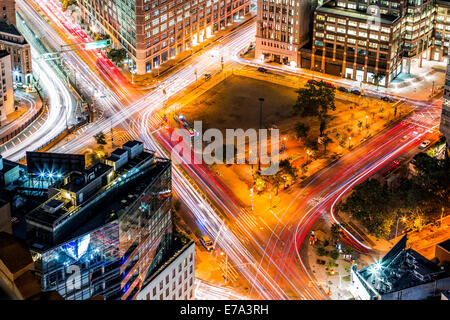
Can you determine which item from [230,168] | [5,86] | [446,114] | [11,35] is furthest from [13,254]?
[11,35]

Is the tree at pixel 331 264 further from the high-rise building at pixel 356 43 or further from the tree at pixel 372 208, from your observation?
the high-rise building at pixel 356 43

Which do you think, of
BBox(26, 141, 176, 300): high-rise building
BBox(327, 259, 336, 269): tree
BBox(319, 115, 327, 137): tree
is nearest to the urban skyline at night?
BBox(26, 141, 176, 300): high-rise building

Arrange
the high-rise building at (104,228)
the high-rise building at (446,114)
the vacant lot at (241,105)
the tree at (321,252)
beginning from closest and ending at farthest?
the high-rise building at (104,228)
the tree at (321,252)
the high-rise building at (446,114)
the vacant lot at (241,105)

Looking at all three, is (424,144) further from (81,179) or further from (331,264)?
(81,179)

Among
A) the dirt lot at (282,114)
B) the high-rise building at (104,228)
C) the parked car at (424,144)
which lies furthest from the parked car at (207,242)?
the parked car at (424,144)

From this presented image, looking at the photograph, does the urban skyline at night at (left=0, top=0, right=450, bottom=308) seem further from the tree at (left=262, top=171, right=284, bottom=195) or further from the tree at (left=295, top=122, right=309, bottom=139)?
the tree at (left=295, top=122, right=309, bottom=139)

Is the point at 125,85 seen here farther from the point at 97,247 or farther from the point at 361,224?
the point at 97,247

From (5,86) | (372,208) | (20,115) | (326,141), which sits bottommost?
(326,141)
